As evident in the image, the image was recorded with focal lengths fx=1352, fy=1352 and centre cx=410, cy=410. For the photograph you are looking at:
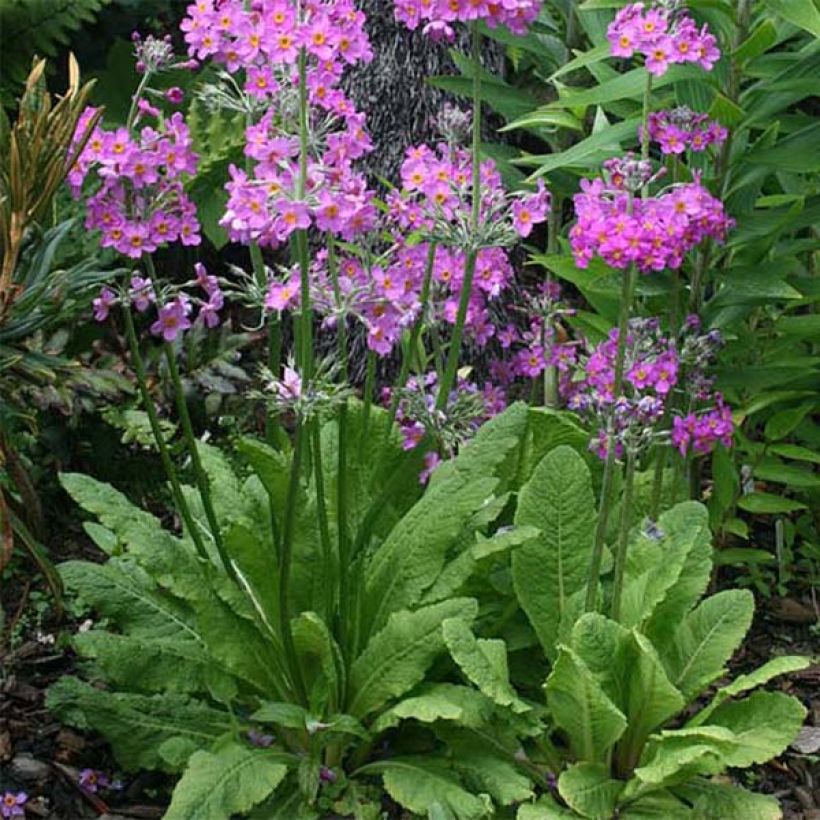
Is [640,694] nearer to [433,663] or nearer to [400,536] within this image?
[433,663]

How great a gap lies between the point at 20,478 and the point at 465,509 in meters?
0.92

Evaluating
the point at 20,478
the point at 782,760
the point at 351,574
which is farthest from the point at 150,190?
the point at 782,760

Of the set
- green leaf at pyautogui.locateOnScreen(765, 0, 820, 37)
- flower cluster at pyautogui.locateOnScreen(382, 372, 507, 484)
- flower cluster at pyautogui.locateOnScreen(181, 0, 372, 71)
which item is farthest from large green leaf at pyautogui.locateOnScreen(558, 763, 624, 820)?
green leaf at pyautogui.locateOnScreen(765, 0, 820, 37)

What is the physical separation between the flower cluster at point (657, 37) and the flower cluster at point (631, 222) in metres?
0.20

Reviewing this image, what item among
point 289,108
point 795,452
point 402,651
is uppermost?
point 289,108

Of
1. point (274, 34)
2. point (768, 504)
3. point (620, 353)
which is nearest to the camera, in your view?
point (274, 34)

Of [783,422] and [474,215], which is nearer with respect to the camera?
[474,215]

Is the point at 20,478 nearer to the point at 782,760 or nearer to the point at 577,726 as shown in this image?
the point at 577,726

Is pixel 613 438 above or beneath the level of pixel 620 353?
beneath

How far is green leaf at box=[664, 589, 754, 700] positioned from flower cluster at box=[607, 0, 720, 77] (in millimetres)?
1124

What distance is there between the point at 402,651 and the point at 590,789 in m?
0.45

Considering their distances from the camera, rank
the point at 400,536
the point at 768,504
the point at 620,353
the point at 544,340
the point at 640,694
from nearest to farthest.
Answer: the point at 620,353 → the point at 640,694 → the point at 400,536 → the point at 544,340 → the point at 768,504

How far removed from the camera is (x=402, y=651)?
2.68 m

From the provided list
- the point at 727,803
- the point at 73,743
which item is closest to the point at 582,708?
the point at 727,803
